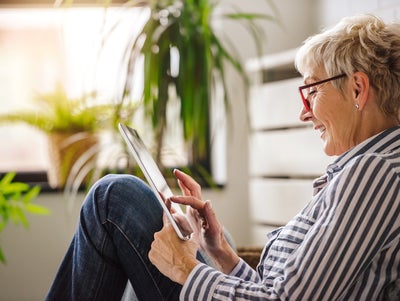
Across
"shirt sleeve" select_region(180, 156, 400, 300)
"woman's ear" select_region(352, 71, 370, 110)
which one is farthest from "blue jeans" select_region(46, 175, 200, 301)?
"woman's ear" select_region(352, 71, 370, 110)

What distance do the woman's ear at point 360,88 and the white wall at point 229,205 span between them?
4.93 feet

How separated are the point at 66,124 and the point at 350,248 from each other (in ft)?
6.98

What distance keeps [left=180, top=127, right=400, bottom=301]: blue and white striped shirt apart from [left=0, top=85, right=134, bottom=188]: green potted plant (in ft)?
6.27

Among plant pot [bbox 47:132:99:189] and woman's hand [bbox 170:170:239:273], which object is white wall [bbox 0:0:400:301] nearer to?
plant pot [bbox 47:132:99:189]

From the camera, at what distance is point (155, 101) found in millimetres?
2633

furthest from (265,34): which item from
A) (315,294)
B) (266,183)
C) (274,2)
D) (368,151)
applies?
(315,294)

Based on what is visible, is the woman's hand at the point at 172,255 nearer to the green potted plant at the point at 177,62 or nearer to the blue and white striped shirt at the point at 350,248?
the blue and white striped shirt at the point at 350,248

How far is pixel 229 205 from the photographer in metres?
3.29

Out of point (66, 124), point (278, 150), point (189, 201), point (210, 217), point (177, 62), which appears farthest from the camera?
point (66, 124)

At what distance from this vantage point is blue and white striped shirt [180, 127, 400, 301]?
1159mm

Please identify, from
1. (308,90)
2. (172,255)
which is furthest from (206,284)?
(308,90)

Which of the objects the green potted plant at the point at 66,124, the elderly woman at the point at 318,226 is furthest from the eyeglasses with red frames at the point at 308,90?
the green potted plant at the point at 66,124

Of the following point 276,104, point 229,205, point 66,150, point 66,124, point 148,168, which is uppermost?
point 148,168

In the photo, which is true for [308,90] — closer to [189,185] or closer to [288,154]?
[189,185]
